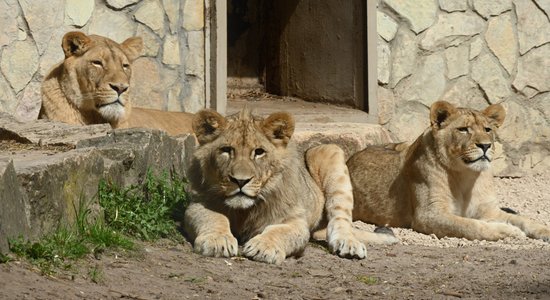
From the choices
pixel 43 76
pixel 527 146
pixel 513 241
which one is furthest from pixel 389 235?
pixel 527 146

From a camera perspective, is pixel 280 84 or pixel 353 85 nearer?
pixel 353 85

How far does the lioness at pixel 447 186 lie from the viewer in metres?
7.52

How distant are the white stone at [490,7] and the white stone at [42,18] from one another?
4027 millimetres

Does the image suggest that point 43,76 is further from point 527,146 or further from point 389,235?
point 527,146

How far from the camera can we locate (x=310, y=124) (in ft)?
31.9

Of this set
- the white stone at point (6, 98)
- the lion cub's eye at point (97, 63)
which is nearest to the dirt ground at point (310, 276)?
the lion cub's eye at point (97, 63)

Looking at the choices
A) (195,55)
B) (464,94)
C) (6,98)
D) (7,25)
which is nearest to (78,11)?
(7,25)

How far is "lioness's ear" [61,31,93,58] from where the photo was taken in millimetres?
7867

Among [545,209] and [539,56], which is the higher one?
[539,56]

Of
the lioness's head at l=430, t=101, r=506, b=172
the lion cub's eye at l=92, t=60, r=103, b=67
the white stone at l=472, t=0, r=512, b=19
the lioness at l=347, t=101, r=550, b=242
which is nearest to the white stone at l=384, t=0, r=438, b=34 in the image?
the white stone at l=472, t=0, r=512, b=19

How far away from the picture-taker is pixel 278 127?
20.5 ft

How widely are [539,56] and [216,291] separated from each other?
650 centimetres

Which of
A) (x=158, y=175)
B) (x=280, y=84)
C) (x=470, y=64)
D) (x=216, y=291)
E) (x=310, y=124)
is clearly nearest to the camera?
(x=216, y=291)

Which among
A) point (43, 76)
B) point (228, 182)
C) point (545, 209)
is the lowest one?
point (545, 209)
